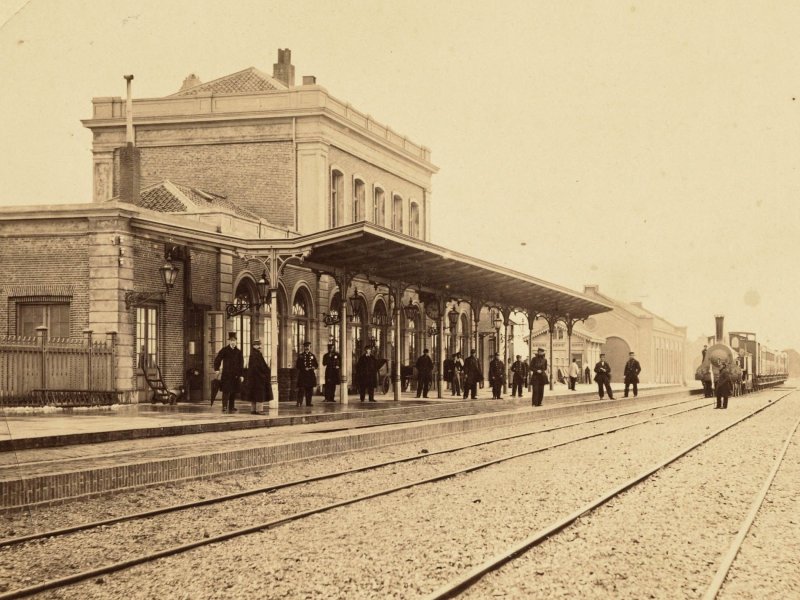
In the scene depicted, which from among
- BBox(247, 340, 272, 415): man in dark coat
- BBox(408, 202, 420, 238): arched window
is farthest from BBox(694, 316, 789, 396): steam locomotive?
BBox(247, 340, 272, 415): man in dark coat

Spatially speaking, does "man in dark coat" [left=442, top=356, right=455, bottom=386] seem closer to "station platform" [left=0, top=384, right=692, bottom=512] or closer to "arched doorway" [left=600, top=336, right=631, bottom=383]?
"station platform" [left=0, top=384, right=692, bottom=512]

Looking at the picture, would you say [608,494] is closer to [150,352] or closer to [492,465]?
[492,465]

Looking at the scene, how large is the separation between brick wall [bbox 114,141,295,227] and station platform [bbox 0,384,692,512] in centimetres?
1087

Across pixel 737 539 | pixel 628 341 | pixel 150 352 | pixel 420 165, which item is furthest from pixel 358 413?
pixel 628 341

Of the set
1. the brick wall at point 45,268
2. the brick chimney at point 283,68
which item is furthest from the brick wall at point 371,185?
the brick wall at point 45,268

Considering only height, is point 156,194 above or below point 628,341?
above

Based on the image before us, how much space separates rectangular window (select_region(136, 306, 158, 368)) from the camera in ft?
73.0

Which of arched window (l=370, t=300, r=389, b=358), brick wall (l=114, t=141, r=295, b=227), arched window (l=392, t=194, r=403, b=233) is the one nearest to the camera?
brick wall (l=114, t=141, r=295, b=227)

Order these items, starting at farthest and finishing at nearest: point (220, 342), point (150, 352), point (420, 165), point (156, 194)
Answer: point (420, 165)
point (156, 194)
point (220, 342)
point (150, 352)

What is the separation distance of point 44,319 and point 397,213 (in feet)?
69.4

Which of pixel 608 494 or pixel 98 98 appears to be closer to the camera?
pixel 608 494

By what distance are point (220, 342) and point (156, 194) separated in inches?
237

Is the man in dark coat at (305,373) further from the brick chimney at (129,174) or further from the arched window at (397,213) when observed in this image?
the arched window at (397,213)

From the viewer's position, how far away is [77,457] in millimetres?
12117
